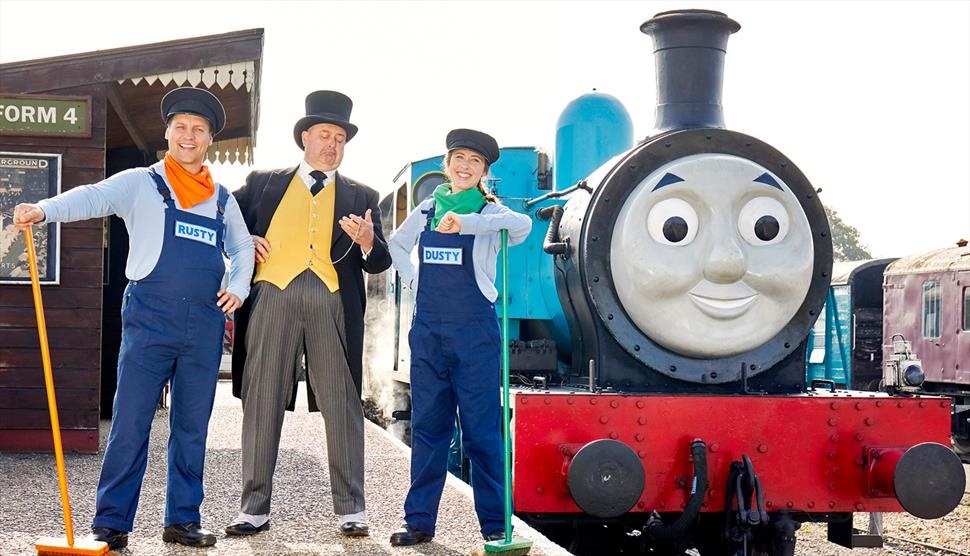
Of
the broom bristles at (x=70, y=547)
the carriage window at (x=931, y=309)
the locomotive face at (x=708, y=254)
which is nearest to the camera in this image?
the broom bristles at (x=70, y=547)

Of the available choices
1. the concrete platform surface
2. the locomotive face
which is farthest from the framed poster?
the locomotive face

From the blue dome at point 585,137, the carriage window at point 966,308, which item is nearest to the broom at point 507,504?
the blue dome at point 585,137

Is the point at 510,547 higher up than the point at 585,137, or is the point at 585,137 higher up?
the point at 585,137

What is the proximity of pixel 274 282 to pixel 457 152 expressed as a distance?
954 millimetres

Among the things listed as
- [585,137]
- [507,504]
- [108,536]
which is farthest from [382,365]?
[108,536]

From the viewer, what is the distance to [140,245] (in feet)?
13.7

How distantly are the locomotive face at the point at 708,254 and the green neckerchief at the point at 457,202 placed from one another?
0.73 meters

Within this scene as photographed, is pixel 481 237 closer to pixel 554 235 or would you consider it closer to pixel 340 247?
pixel 340 247

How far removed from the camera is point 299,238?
4566 mm

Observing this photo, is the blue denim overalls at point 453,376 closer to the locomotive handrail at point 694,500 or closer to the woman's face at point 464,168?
the woman's face at point 464,168

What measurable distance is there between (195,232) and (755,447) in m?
2.57

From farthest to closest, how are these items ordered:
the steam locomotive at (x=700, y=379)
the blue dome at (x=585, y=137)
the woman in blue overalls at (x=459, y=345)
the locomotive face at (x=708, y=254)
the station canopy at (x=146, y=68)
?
1. the station canopy at (x=146, y=68)
2. the blue dome at (x=585, y=137)
3. the locomotive face at (x=708, y=254)
4. the steam locomotive at (x=700, y=379)
5. the woman in blue overalls at (x=459, y=345)

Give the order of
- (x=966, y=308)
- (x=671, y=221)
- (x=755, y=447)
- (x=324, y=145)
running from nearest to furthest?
(x=324, y=145)
(x=755, y=447)
(x=671, y=221)
(x=966, y=308)

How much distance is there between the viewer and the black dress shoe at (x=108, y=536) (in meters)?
4.06
